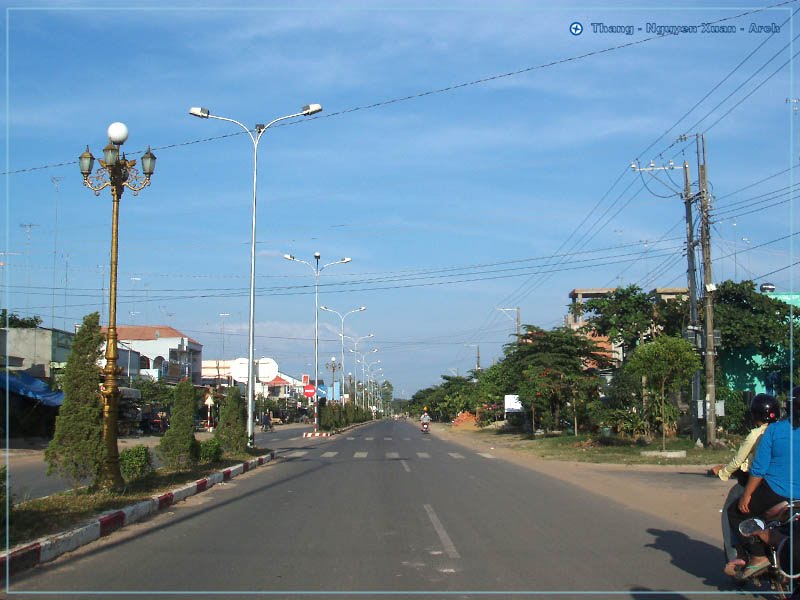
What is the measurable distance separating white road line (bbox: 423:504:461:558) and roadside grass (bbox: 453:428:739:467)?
43.9 feet

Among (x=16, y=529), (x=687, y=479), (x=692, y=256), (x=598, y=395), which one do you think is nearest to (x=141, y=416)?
(x=598, y=395)

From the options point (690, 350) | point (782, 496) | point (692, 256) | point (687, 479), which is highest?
point (692, 256)

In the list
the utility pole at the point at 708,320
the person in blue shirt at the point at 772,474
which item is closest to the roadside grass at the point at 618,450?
the utility pole at the point at 708,320

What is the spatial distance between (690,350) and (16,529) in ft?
69.3

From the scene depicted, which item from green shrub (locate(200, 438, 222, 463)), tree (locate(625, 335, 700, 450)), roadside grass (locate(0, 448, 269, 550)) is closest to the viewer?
roadside grass (locate(0, 448, 269, 550))

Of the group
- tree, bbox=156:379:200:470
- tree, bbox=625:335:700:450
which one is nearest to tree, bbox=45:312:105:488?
tree, bbox=156:379:200:470

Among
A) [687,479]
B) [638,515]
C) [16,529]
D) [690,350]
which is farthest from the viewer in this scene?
[690,350]

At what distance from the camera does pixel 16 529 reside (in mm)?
8938

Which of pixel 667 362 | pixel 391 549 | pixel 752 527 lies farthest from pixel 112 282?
pixel 667 362

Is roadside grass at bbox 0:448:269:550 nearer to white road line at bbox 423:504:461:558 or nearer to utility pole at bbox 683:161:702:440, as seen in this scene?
white road line at bbox 423:504:461:558

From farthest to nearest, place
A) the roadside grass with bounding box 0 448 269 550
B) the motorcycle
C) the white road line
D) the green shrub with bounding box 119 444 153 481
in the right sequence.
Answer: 1. the green shrub with bounding box 119 444 153 481
2. the roadside grass with bounding box 0 448 269 550
3. the white road line
4. the motorcycle

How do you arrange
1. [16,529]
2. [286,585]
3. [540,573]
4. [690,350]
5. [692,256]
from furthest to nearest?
[692,256] → [690,350] → [16,529] → [540,573] → [286,585]

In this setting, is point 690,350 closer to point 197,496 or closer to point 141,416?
point 197,496

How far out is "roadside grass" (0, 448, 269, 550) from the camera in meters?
9.06
